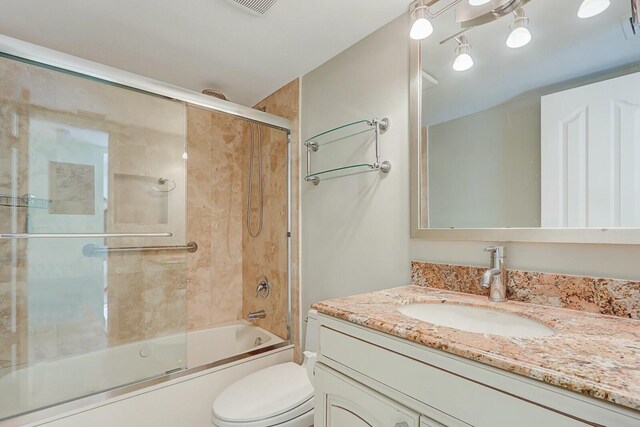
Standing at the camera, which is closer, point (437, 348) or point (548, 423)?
point (548, 423)

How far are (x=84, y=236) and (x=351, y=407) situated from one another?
1583 mm

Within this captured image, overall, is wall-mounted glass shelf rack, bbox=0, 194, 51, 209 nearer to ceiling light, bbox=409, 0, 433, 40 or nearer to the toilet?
the toilet

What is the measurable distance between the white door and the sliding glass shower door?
5.71 feet

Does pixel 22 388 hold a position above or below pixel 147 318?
below

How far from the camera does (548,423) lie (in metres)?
0.48

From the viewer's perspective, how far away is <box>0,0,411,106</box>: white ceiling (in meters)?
1.35

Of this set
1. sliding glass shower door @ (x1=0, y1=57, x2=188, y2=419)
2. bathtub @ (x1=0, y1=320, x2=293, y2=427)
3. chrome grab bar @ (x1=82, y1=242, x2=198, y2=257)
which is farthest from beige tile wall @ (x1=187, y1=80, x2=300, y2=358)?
sliding glass shower door @ (x1=0, y1=57, x2=188, y2=419)

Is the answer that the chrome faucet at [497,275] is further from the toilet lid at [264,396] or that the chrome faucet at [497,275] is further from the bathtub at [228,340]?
the bathtub at [228,340]

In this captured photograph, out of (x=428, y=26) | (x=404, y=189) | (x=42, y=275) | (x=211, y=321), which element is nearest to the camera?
(x=428, y=26)

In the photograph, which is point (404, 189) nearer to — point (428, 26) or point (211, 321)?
point (428, 26)

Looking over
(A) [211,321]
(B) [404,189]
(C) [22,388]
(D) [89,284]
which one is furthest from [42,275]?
(B) [404,189]

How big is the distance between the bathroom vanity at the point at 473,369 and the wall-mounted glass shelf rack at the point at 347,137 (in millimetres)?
688

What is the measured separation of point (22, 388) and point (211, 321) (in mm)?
1121

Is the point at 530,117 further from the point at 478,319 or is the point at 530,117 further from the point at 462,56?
the point at 478,319
